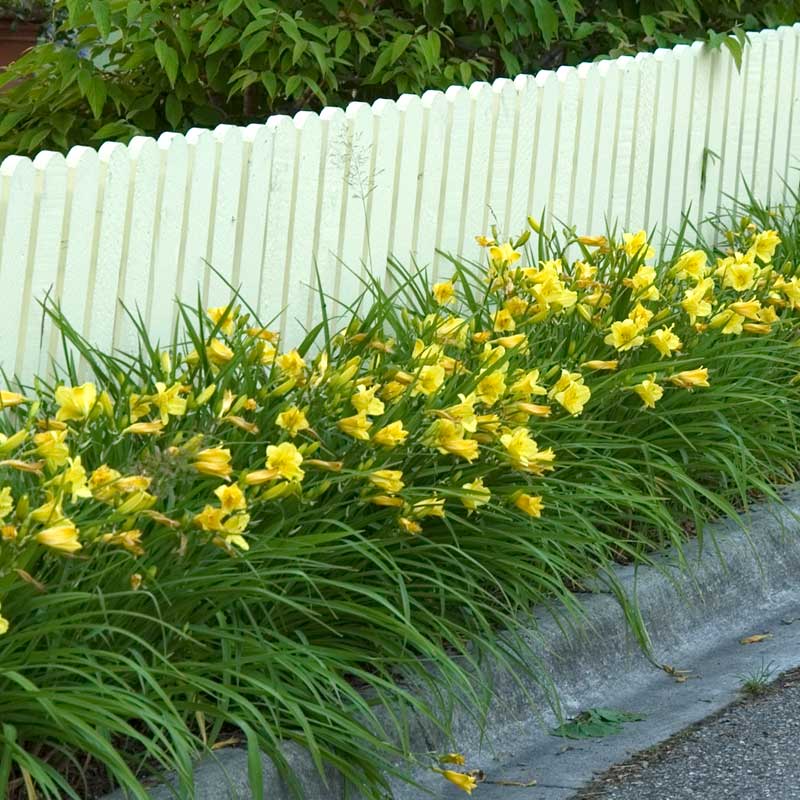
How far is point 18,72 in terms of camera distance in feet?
18.6

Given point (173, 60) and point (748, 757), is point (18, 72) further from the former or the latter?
point (748, 757)

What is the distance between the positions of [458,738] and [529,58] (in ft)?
12.0

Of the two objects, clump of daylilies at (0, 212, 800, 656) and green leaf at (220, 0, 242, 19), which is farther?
green leaf at (220, 0, 242, 19)

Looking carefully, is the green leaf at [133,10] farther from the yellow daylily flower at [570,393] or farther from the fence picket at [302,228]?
the yellow daylily flower at [570,393]

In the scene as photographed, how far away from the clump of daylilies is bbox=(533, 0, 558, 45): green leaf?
1.31 meters

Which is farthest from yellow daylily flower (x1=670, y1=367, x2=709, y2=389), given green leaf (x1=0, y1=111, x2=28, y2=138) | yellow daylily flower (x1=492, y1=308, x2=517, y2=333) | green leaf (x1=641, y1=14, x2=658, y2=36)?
green leaf (x1=0, y1=111, x2=28, y2=138)

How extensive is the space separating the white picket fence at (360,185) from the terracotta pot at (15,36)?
4128mm

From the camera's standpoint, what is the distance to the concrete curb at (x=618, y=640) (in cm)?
305

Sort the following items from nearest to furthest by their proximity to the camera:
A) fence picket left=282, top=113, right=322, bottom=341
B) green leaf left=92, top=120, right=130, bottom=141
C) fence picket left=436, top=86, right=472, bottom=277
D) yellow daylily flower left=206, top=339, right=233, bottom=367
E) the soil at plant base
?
the soil at plant base → yellow daylily flower left=206, top=339, right=233, bottom=367 → fence picket left=282, top=113, right=322, bottom=341 → fence picket left=436, top=86, right=472, bottom=277 → green leaf left=92, top=120, right=130, bottom=141

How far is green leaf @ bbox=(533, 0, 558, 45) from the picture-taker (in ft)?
19.2

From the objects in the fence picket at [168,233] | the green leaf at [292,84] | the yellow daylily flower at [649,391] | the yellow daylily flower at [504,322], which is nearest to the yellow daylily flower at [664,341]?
the yellow daylily flower at [649,391]

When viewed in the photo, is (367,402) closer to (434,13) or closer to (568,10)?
(434,13)

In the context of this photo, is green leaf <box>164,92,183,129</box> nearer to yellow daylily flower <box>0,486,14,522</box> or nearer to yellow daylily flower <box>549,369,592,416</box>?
yellow daylily flower <box>549,369,592,416</box>

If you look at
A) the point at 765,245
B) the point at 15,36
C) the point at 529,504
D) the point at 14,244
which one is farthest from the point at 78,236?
the point at 15,36
